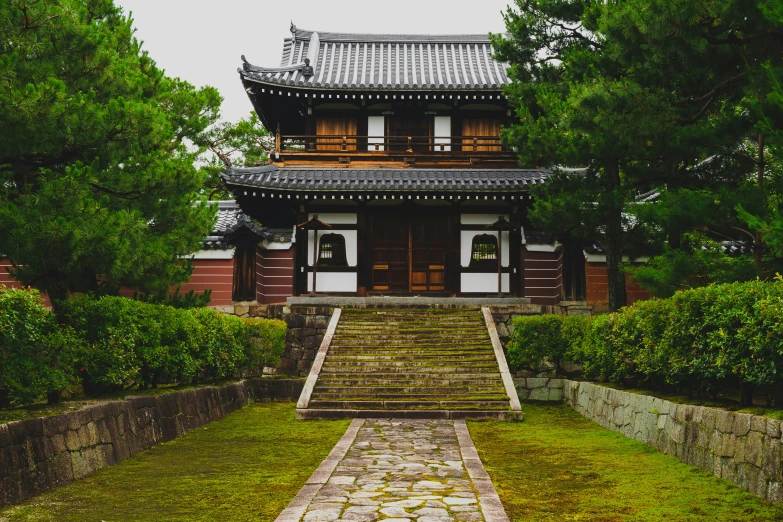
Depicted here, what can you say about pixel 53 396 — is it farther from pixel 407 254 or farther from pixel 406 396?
pixel 407 254

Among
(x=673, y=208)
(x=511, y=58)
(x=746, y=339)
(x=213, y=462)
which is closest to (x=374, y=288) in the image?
(x=511, y=58)

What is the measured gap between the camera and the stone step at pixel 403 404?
1300 cm

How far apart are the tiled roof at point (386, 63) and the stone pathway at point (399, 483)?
14.1 meters

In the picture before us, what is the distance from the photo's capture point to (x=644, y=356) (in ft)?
32.0

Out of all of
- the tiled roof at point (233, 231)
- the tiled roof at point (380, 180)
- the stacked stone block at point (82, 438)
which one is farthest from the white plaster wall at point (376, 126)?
the stacked stone block at point (82, 438)

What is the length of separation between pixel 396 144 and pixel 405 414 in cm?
1169

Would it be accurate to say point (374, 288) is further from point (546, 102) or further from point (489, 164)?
point (546, 102)

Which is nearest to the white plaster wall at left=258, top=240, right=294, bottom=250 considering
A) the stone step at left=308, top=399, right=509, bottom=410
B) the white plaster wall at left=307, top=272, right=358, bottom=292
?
the white plaster wall at left=307, top=272, right=358, bottom=292

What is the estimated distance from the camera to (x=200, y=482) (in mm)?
7172

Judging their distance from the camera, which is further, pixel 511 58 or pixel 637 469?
pixel 511 58

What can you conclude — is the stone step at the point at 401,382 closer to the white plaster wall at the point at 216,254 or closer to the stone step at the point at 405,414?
the stone step at the point at 405,414

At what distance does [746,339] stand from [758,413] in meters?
0.70

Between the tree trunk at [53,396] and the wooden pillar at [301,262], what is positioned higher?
the wooden pillar at [301,262]

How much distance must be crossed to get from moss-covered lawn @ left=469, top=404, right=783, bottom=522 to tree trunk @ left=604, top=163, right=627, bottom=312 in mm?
5183
